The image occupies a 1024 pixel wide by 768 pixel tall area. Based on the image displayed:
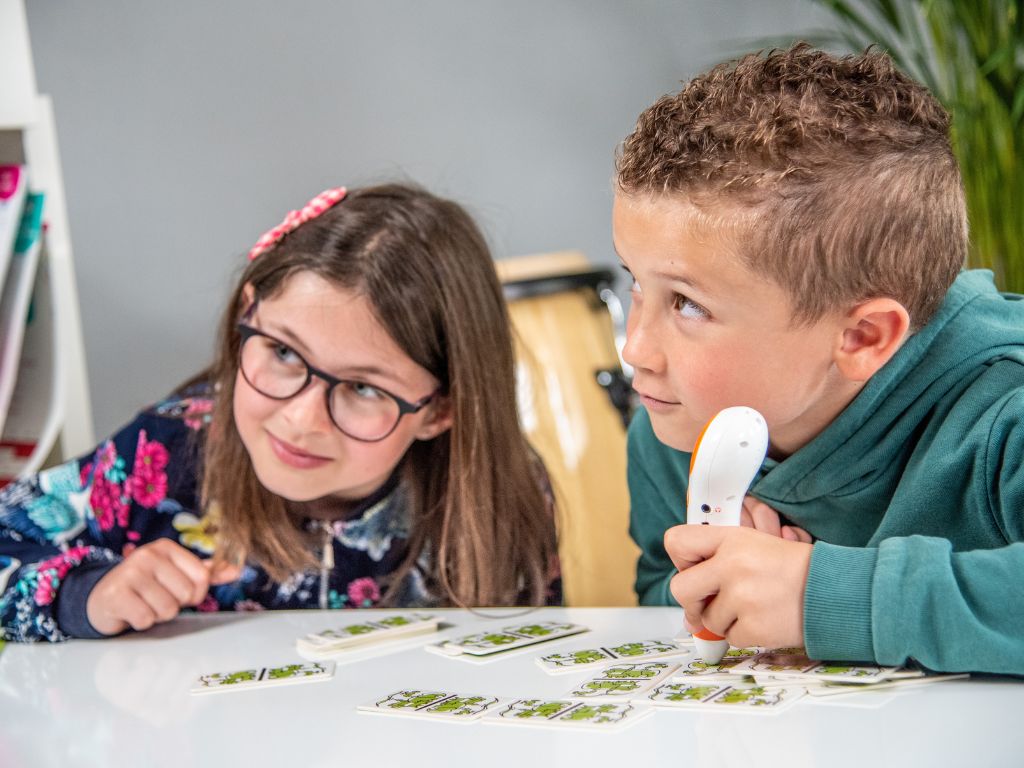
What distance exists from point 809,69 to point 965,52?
5.03 feet

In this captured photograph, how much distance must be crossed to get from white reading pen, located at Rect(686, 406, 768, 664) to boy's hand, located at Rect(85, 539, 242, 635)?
0.61 meters

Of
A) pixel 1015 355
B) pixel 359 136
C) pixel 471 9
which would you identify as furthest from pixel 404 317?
pixel 471 9

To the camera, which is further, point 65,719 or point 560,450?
point 560,450

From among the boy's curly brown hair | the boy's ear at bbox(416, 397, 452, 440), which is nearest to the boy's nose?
the boy's curly brown hair

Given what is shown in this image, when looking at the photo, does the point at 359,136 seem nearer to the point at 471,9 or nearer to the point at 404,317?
the point at 471,9

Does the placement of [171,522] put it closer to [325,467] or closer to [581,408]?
[325,467]

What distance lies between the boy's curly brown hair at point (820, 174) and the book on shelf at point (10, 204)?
1.06 metres

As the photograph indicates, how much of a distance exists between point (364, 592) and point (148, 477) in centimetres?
33

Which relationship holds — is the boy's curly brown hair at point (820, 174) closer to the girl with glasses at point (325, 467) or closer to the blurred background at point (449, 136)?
the girl with glasses at point (325, 467)

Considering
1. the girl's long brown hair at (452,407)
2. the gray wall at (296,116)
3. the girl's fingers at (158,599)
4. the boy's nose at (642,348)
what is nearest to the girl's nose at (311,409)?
the girl's long brown hair at (452,407)

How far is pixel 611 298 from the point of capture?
2240mm

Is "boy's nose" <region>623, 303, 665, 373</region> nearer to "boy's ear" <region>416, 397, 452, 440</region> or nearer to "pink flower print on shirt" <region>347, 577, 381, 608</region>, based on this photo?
"boy's ear" <region>416, 397, 452, 440</region>

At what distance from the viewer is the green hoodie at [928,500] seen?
31.1 inches

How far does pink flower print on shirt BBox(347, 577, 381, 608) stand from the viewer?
1488mm
